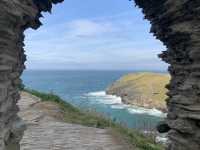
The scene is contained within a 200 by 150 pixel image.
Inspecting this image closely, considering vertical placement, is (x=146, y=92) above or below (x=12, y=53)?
above

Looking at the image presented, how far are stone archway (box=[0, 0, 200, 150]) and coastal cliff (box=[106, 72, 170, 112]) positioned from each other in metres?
50.9

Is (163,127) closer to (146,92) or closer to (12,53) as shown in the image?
(12,53)

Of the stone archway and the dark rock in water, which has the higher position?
the stone archway

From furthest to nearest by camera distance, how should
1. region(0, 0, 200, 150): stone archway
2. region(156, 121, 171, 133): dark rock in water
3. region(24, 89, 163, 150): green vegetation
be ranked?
region(24, 89, 163, 150): green vegetation < region(156, 121, 171, 133): dark rock in water < region(0, 0, 200, 150): stone archway

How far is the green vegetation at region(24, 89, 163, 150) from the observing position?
66.6 ft

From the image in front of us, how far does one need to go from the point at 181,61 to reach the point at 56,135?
9.42m

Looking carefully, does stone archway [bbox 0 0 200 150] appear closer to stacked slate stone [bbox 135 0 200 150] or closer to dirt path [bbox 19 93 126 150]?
stacked slate stone [bbox 135 0 200 150]

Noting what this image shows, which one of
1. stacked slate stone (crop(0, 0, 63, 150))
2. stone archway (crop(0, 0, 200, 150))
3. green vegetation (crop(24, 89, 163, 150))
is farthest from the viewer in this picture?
green vegetation (crop(24, 89, 163, 150))

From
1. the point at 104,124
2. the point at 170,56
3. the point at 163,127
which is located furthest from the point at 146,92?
the point at 170,56

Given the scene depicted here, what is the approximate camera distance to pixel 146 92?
77.5 meters

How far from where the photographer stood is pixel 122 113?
60938mm

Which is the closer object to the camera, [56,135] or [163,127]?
[163,127]

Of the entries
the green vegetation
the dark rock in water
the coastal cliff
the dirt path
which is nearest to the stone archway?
the dark rock in water

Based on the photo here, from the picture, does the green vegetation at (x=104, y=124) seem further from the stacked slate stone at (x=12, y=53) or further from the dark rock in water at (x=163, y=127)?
the stacked slate stone at (x=12, y=53)
